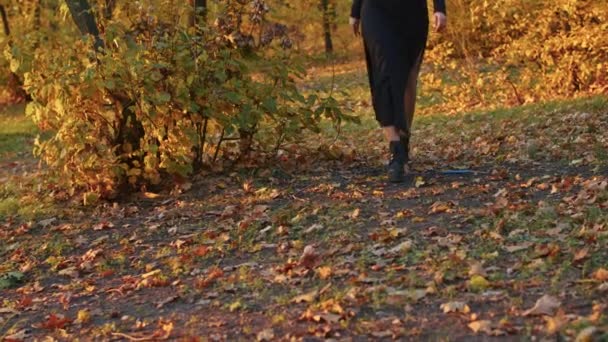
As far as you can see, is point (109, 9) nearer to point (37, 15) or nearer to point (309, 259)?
point (309, 259)

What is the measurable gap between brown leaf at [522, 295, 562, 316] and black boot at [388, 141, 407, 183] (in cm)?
236

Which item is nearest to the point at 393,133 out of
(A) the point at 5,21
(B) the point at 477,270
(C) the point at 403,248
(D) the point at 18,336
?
(C) the point at 403,248

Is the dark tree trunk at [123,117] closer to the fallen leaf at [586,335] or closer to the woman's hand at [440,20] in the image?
the woman's hand at [440,20]

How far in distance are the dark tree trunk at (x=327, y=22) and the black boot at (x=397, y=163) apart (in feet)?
61.0

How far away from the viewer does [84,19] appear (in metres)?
6.20

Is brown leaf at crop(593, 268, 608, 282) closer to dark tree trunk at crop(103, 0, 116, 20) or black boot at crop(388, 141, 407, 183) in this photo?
black boot at crop(388, 141, 407, 183)

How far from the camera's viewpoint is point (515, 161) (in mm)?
5762

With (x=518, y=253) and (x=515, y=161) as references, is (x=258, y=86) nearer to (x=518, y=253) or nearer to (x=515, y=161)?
(x=515, y=161)

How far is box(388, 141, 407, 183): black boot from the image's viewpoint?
5.26 metres

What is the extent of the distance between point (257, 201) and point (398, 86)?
1.19 meters

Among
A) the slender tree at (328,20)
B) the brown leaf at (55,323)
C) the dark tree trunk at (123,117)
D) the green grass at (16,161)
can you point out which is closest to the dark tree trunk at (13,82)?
the green grass at (16,161)

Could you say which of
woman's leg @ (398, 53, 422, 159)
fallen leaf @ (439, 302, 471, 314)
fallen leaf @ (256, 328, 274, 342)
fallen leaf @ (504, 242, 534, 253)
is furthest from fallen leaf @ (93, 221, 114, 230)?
fallen leaf @ (439, 302, 471, 314)

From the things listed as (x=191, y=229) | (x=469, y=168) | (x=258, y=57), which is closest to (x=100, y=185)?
(x=191, y=229)

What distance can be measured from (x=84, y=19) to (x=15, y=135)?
884 cm
